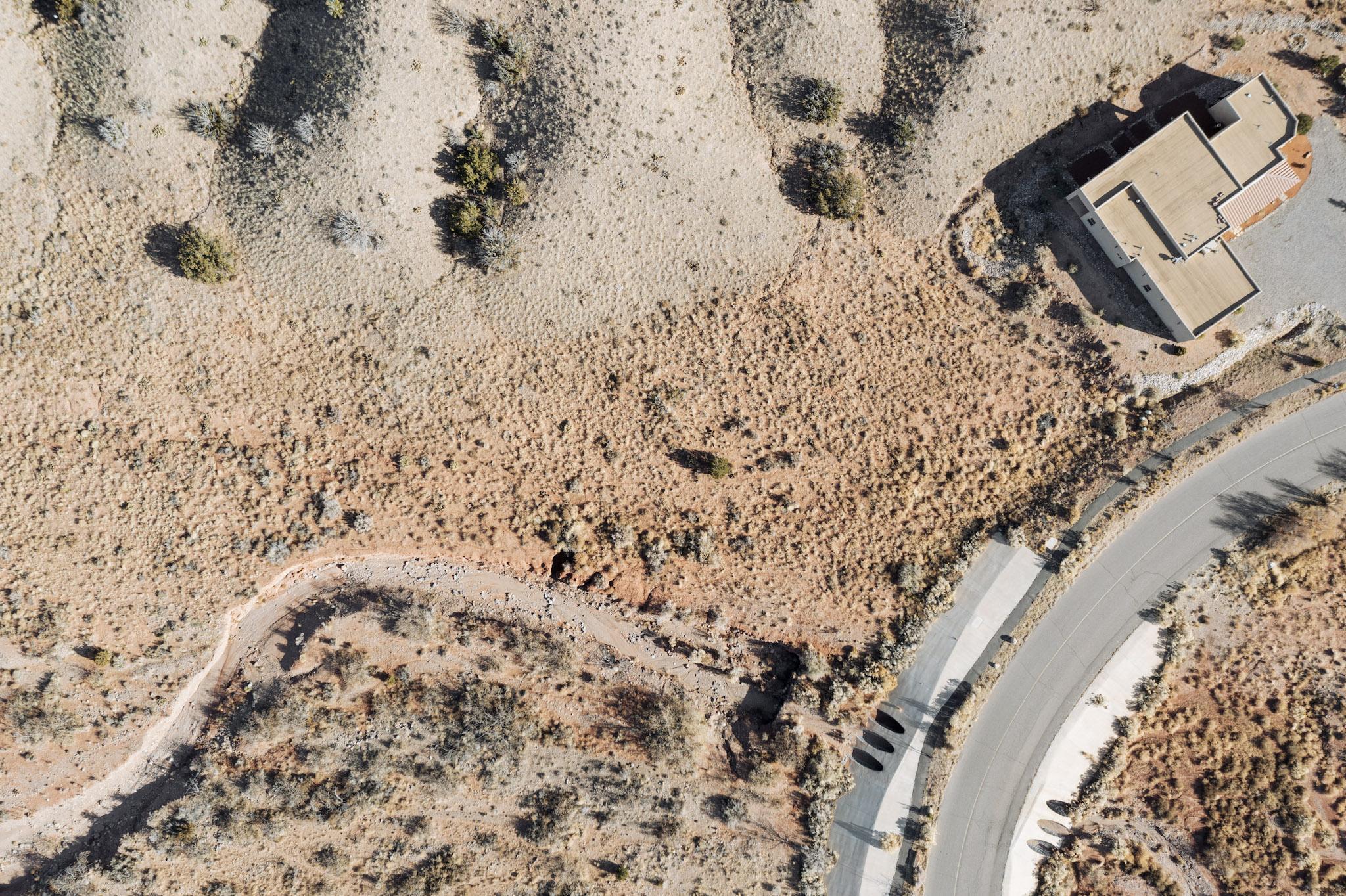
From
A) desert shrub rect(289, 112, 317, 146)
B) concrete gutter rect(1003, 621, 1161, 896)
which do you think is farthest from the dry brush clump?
desert shrub rect(289, 112, 317, 146)

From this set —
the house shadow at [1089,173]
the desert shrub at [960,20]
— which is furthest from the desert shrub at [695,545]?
the desert shrub at [960,20]

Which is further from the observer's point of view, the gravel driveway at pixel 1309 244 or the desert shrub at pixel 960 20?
the gravel driveway at pixel 1309 244

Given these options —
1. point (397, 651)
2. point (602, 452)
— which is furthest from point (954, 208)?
point (397, 651)

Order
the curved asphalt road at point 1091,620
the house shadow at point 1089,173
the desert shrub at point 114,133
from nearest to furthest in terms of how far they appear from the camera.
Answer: the desert shrub at point 114,133 < the house shadow at point 1089,173 < the curved asphalt road at point 1091,620

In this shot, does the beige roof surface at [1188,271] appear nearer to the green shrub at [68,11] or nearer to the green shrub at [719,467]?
the green shrub at [719,467]

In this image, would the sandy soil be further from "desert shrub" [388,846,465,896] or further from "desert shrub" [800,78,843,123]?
"desert shrub" [388,846,465,896]

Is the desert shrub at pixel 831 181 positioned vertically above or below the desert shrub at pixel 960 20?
below

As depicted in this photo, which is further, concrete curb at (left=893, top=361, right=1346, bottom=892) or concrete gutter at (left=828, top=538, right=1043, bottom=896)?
concrete curb at (left=893, top=361, right=1346, bottom=892)
